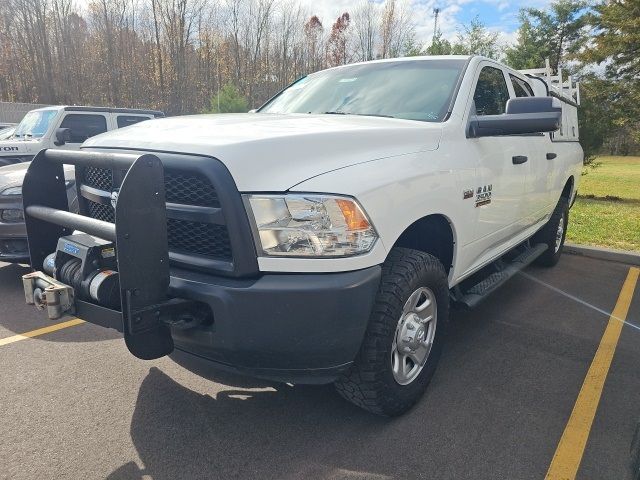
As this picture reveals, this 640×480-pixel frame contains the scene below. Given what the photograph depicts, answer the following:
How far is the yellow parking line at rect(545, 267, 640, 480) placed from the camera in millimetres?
2299

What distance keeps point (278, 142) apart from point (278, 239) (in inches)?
17.4

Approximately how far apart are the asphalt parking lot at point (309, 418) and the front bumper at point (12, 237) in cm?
91

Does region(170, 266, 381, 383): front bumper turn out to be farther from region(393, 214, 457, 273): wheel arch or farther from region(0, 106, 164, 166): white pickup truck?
region(0, 106, 164, 166): white pickup truck

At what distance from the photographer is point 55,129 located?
8.67 meters

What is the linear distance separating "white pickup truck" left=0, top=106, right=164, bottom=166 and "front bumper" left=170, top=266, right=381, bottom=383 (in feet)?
23.8

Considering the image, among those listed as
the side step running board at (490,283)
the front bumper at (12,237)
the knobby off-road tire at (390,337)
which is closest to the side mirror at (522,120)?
A: the knobby off-road tire at (390,337)

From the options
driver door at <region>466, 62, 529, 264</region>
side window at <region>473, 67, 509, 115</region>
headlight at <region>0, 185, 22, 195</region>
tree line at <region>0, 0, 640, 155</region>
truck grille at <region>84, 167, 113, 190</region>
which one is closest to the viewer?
truck grille at <region>84, 167, 113, 190</region>

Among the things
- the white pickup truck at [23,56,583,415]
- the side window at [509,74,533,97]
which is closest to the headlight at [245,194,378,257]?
the white pickup truck at [23,56,583,415]

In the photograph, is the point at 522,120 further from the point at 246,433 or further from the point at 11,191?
the point at 11,191

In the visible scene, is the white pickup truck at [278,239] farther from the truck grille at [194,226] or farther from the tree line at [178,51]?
the tree line at [178,51]

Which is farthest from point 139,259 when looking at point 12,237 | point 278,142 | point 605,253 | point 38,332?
point 605,253

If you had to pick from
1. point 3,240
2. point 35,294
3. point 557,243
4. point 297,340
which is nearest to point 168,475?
point 297,340

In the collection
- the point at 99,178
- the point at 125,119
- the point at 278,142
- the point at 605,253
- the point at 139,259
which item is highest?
the point at 125,119

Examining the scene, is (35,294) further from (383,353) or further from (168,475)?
(383,353)
